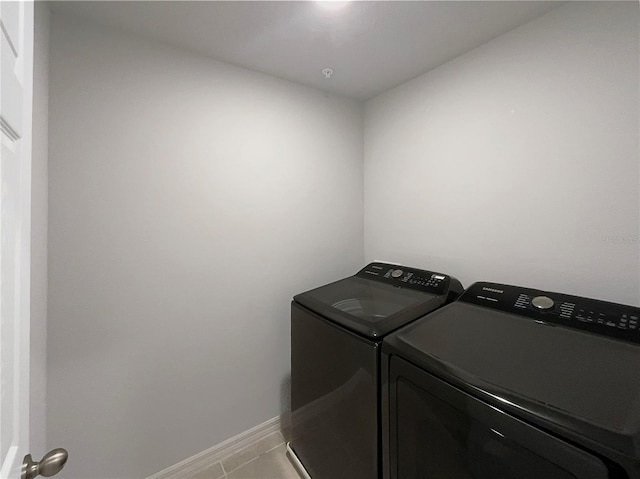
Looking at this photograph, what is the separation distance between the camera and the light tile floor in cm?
140

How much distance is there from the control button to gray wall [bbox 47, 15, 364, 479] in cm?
124

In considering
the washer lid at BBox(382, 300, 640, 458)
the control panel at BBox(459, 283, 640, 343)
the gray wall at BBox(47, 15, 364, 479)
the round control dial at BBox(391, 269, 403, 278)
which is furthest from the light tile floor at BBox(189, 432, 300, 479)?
the control panel at BBox(459, 283, 640, 343)

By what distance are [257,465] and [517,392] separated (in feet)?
5.10

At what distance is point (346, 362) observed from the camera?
41.8 inches

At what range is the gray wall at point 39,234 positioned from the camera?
2.86 ft

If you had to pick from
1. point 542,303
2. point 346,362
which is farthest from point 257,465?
point 542,303

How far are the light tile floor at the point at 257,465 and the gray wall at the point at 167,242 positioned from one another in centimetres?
13

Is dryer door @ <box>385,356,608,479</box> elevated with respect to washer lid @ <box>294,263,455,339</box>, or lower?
lower

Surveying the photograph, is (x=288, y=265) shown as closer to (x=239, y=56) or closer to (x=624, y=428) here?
(x=239, y=56)

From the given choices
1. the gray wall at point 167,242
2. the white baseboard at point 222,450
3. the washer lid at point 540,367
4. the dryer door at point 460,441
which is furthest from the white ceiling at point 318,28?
the white baseboard at point 222,450

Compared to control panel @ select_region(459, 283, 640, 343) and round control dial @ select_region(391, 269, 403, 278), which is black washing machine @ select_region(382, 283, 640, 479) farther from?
round control dial @ select_region(391, 269, 403, 278)

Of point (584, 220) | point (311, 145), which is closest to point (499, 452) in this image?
point (584, 220)

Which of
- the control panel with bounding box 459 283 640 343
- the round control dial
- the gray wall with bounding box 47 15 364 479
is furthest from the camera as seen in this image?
the round control dial

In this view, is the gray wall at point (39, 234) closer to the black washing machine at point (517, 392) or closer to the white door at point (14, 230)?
the white door at point (14, 230)
